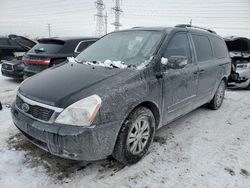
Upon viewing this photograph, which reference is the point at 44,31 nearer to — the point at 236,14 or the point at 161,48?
the point at 236,14

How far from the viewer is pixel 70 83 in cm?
267

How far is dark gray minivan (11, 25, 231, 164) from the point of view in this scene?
235cm

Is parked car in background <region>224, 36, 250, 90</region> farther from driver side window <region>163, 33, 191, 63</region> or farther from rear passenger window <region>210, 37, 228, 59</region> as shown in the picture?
driver side window <region>163, 33, 191, 63</region>

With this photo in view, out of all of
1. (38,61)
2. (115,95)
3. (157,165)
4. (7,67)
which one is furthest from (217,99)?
(7,67)

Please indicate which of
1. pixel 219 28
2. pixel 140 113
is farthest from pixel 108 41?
pixel 219 28

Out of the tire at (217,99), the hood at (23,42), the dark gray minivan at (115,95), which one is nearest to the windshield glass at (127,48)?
the dark gray minivan at (115,95)

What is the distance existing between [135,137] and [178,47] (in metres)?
1.59

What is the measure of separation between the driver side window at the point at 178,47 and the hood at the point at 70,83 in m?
0.82

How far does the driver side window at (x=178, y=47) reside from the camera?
3346 millimetres

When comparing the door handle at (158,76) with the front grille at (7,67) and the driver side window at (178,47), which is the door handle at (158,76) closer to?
the driver side window at (178,47)

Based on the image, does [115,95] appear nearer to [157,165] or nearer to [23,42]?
[157,165]

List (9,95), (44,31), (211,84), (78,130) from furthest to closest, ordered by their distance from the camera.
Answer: (44,31)
(9,95)
(211,84)
(78,130)

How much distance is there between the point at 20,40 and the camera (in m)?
10.9

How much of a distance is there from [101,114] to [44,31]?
135 feet
